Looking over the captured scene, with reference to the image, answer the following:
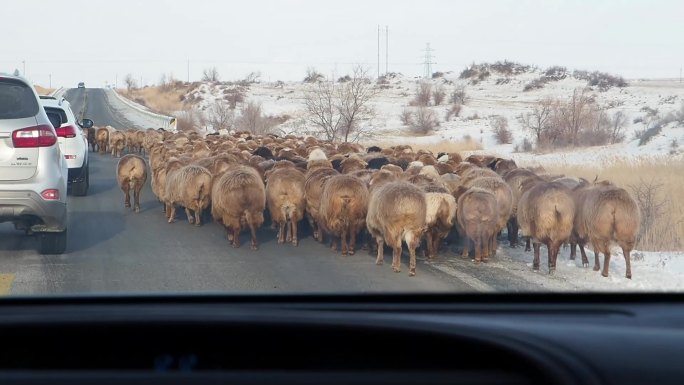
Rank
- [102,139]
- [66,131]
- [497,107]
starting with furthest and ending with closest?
[497,107] → [102,139] → [66,131]

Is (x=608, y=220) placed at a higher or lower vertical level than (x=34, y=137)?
lower

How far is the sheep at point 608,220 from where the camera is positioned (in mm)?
12047

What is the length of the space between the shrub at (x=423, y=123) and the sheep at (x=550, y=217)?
4236cm

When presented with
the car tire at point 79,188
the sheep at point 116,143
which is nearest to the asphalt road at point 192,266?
the car tire at point 79,188

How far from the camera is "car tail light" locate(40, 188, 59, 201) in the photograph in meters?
10.2

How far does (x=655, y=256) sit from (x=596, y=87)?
56.9 m

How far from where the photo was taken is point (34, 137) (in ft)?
32.5

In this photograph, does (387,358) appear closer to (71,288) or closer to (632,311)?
(632,311)

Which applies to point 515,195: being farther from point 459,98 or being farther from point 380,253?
point 459,98

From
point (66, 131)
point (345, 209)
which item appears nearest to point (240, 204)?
point (345, 209)

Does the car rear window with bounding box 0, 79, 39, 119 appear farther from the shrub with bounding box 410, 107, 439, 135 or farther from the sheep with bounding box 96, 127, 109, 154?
the shrub with bounding box 410, 107, 439, 135

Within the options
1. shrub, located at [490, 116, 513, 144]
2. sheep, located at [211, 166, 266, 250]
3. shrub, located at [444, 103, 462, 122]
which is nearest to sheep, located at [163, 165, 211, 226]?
sheep, located at [211, 166, 266, 250]

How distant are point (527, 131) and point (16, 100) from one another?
133 feet

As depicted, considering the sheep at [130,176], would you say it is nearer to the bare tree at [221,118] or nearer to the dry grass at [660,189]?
the dry grass at [660,189]
